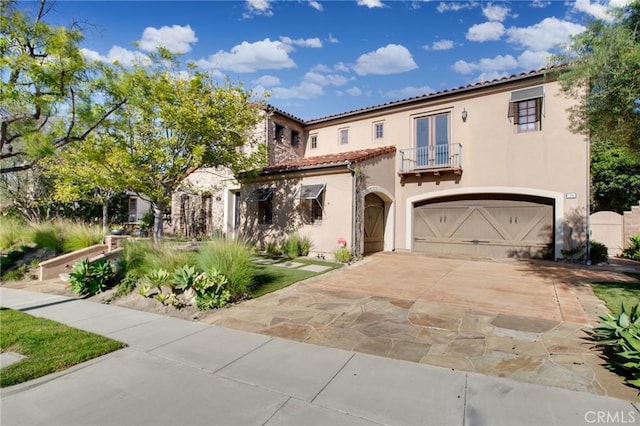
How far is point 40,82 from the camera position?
618 centimetres

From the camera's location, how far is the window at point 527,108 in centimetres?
1299

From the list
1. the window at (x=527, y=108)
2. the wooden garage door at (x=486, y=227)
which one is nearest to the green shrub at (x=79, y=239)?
the wooden garage door at (x=486, y=227)

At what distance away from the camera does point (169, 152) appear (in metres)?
11.3

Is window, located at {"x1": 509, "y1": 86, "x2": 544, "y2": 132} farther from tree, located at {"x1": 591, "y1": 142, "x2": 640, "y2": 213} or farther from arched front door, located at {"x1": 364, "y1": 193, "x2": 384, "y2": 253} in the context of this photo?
tree, located at {"x1": 591, "y1": 142, "x2": 640, "y2": 213}

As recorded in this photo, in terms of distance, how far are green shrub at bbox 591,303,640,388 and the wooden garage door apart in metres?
10.1

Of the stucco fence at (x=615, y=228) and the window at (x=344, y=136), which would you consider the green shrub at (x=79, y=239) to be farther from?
the stucco fence at (x=615, y=228)

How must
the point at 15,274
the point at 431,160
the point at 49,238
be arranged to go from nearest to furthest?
the point at 15,274 → the point at 49,238 → the point at 431,160

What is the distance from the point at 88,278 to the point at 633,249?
70.3 ft

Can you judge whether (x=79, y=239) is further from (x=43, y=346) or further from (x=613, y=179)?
(x=613, y=179)

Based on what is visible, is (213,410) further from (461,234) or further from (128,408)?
(461,234)

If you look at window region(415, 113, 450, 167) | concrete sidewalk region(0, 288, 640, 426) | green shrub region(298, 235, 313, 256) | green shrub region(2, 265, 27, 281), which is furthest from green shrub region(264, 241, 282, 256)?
concrete sidewalk region(0, 288, 640, 426)

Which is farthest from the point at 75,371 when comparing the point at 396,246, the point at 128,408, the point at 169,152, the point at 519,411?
the point at 396,246

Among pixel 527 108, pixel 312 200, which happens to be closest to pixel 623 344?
pixel 312 200

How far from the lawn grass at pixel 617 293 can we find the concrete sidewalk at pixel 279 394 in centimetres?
436
